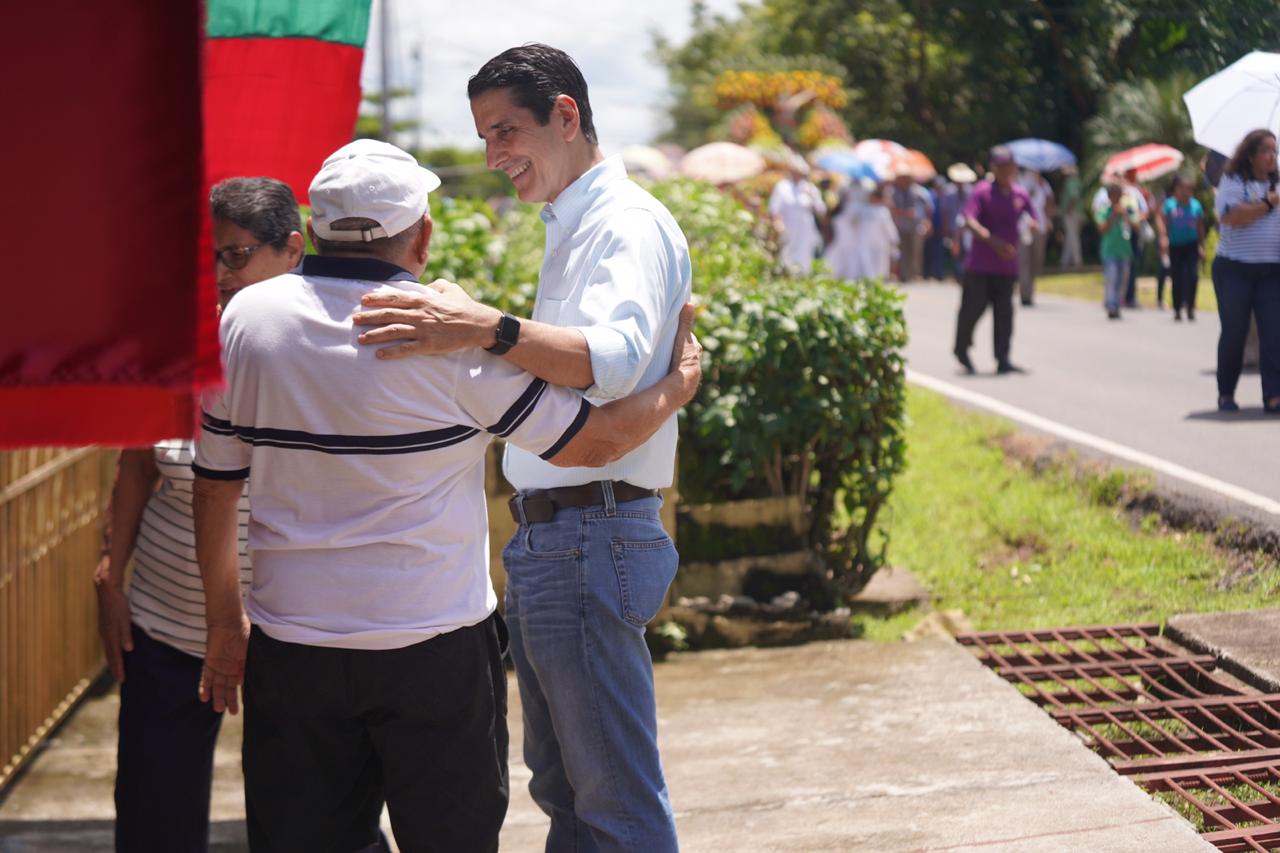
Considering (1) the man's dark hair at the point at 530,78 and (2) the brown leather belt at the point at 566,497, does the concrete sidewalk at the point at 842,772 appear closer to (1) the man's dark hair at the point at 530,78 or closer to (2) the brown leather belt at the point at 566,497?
(2) the brown leather belt at the point at 566,497

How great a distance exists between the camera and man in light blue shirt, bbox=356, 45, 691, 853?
117 inches

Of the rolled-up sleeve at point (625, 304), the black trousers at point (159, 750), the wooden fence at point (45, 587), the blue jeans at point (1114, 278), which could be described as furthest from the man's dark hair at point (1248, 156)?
the wooden fence at point (45, 587)

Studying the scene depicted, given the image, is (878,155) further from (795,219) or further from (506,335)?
(506,335)

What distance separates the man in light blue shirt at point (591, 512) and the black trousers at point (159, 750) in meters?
0.86

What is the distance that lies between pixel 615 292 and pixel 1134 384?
4.54 metres

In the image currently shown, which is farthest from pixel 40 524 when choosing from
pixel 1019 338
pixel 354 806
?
pixel 1019 338

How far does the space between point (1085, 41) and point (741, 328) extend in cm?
178

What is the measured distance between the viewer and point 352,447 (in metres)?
2.62

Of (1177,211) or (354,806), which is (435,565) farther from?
(1177,211)

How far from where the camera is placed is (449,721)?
9.10ft

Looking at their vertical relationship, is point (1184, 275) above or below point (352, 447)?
above

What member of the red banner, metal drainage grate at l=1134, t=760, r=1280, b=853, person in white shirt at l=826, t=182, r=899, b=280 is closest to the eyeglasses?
the red banner

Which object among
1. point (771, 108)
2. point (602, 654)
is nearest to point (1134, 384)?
point (602, 654)

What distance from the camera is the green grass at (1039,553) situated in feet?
16.5
